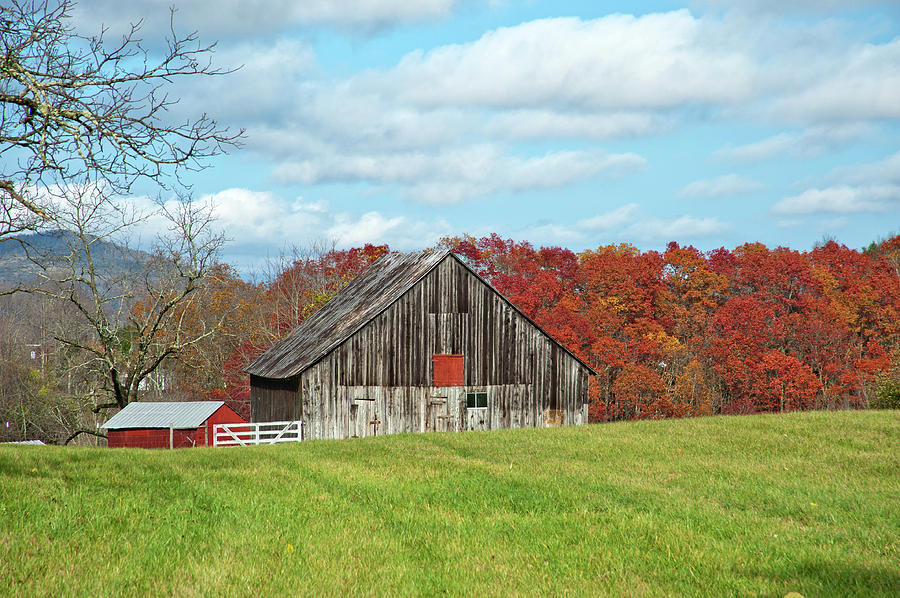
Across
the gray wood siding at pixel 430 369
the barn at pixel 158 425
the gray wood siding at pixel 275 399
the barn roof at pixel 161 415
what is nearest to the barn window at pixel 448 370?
the gray wood siding at pixel 430 369

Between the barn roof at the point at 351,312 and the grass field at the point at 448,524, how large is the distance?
1278 cm

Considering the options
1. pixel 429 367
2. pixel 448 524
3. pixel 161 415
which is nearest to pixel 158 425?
pixel 161 415

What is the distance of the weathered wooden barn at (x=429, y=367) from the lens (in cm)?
2967

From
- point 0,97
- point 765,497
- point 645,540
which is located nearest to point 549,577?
point 645,540

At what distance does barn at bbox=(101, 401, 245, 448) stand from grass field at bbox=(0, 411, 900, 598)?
19.4 m

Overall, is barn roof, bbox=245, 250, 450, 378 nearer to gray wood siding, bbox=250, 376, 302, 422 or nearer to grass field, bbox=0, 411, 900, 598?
gray wood siding, bbox=250, 376, 302, 422

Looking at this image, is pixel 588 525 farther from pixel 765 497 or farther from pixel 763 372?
pixel 763 372

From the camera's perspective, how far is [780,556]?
8.92 m

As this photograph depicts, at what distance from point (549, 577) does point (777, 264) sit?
185 feet

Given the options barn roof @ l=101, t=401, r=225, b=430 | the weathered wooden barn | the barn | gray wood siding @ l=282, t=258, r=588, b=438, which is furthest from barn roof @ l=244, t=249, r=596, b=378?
the barn

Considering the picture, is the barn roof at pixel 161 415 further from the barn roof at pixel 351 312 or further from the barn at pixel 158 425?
the barn roof at pixel 351 312

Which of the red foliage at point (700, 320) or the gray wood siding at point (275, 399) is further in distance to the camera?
the red foliage at point (700, 320)

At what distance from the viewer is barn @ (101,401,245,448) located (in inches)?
1400

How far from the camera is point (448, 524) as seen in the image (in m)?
10.5
